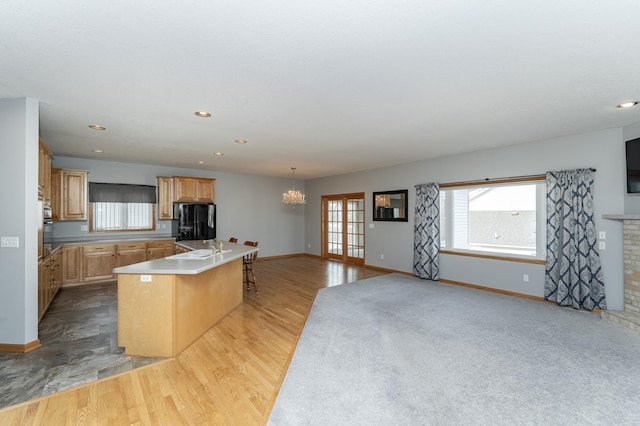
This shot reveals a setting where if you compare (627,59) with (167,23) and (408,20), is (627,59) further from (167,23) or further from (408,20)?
(167,23)

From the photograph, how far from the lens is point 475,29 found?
178 centimetres

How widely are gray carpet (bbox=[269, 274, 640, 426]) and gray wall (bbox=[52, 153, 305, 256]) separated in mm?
4590

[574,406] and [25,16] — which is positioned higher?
[25,16]

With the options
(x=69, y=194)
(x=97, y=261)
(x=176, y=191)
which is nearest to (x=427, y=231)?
(x=176, y=191)

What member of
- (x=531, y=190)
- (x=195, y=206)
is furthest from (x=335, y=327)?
(x=195, y=206)

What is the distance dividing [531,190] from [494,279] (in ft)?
5.41

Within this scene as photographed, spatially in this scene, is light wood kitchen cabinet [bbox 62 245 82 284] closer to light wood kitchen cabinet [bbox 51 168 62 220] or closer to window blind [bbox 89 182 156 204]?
light wood kitchen cabinet [bbox 51 168 62 220]

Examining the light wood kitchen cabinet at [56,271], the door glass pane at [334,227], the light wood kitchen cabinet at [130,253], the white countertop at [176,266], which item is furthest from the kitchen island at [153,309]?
the door glass pane at [334,227]

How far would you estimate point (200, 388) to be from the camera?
7.45 ft

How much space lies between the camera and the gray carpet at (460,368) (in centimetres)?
197

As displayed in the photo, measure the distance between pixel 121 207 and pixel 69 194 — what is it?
992 mm

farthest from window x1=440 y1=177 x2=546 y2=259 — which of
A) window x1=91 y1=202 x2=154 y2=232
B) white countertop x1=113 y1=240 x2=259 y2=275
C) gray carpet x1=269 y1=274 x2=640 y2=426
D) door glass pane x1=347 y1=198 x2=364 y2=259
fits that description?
window x1=91 y1=202 x2=154 y2=232

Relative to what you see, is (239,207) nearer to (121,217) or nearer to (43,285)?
(121,217)

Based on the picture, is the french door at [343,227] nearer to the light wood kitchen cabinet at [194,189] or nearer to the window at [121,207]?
the light wood kitchen cabinet at [194,189]
